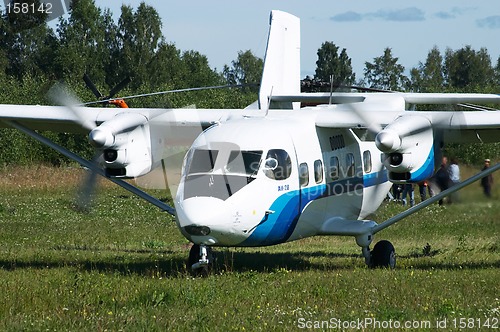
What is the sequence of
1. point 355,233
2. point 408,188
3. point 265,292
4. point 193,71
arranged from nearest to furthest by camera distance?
point 265,292, point 355,233, point 408,188, point 193,71

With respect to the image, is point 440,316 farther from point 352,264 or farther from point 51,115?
point 51,115

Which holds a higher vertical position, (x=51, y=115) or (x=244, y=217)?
(x=51, y=115)

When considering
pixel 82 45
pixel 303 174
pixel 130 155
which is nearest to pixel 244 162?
pixel 303 174

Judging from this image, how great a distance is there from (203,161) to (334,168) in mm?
3370

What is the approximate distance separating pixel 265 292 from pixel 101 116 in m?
6.25

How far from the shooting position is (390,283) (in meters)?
15.0

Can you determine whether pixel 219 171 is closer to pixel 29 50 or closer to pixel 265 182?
pixel 265 182

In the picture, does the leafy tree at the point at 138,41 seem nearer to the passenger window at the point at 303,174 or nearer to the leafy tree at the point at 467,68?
the leafy tree at the point at 467,68

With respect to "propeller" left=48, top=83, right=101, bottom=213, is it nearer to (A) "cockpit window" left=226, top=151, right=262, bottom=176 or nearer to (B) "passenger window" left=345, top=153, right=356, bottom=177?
(A) "cockpit window" left=226, top=151, right=262, bottom=176

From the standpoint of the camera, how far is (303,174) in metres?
16.7

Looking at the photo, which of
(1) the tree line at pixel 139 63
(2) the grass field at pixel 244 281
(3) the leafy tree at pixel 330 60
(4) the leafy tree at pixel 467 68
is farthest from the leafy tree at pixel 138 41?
(2) the grass field at pixel 244 281

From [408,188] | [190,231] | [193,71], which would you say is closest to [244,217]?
[190,231]

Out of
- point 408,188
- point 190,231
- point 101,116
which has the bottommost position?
point 408,188

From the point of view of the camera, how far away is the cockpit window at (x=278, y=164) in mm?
Answer: 15828
